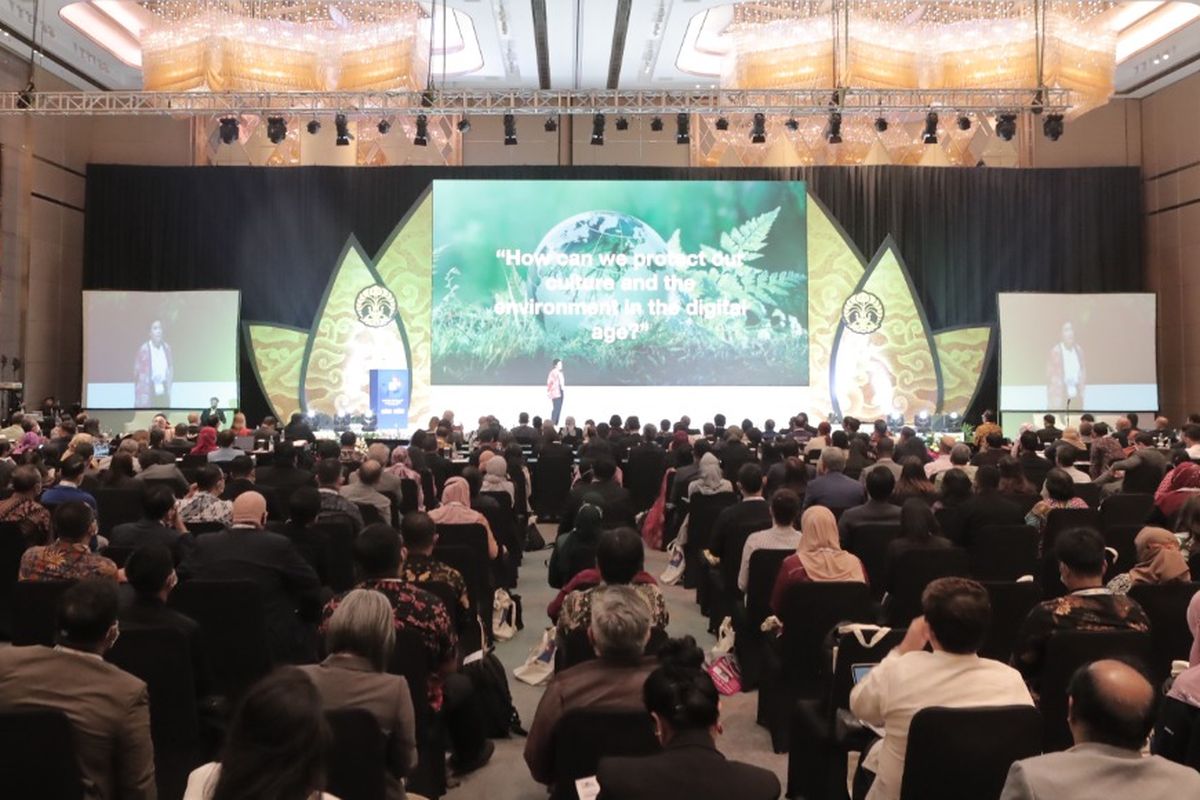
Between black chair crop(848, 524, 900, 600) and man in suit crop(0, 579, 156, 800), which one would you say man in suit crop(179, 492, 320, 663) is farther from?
black chair crop(848, 524, 900, 600)

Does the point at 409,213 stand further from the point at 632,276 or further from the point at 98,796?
the point at 98,796

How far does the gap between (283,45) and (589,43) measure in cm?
463

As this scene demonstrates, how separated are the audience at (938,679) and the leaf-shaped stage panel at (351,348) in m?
14.4

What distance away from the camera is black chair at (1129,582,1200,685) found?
3520 mm

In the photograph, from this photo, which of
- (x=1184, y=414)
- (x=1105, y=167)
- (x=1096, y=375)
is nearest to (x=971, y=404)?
(x=1096, y=375)

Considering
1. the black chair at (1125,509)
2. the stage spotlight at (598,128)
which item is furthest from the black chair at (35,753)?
the stage spotlight at (598,128)

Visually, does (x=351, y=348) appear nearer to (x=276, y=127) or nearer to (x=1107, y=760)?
(x=276, y=127)

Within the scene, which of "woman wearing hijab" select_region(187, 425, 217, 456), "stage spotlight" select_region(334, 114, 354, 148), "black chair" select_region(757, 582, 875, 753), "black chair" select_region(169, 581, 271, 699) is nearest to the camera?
"black chair" select_region(169, 581, 271, 699)

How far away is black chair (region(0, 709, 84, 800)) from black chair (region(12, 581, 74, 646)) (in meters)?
1.52

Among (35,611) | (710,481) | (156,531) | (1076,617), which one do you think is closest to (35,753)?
(35,611)

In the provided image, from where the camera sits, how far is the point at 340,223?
16672 millimetres

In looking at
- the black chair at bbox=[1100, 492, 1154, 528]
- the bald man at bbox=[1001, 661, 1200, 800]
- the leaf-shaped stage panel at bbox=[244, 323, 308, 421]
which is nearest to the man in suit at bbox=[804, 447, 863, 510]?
the black chair at bbox=[1100, 492, 1154, 528]

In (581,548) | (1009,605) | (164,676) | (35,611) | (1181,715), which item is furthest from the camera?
(581,548)

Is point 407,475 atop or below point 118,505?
atop
